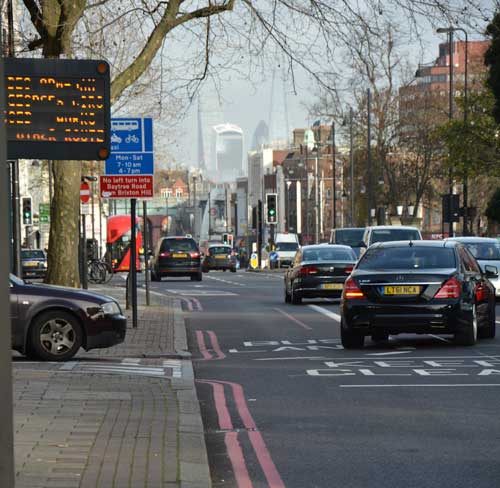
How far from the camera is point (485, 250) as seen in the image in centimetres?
3519

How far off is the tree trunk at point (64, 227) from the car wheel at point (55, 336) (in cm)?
1038

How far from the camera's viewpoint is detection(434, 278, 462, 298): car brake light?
63.9ft

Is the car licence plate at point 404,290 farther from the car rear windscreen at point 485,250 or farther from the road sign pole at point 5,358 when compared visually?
the car rear windscreen at point 485,250

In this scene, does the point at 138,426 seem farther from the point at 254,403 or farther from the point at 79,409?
the point at 254,403

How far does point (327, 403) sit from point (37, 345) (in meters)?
5.73

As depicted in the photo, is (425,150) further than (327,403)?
Yes

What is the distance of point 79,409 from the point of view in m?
11.8

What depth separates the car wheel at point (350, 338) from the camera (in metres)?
19.8

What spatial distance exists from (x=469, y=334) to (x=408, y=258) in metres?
1.40

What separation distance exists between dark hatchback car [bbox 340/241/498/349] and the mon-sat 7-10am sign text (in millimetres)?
6234

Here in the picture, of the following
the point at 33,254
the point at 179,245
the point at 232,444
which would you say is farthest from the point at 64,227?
the point at 33,254

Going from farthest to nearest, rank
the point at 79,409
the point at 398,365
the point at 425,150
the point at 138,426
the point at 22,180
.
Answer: the point at 22,180 < the point at 425,150 < the point at 398,365 < the point at 79,409 < the point at 138,426

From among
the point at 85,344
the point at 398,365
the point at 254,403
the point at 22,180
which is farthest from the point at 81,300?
the point at 22,180

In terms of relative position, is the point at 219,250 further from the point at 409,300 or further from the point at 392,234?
the point at 409,300
